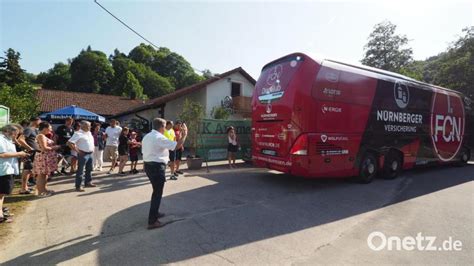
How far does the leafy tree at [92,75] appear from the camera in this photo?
4803 centimetres

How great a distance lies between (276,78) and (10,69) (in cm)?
3127

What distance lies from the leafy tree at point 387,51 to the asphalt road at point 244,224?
41816 millimetres

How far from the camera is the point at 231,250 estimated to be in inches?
157

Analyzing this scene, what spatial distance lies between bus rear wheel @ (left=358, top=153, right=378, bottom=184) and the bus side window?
2431 mm

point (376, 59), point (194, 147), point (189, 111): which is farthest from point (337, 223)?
point (376, 59)

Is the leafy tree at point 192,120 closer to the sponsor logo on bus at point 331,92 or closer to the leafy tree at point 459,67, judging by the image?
the sponsor logo on bus at point 331,92

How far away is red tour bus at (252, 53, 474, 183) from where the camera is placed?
723cm

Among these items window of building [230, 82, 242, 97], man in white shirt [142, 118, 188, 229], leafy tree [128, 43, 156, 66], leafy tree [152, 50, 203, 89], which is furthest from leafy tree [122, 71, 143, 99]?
man in white shirt [142, 118, 188, 229]

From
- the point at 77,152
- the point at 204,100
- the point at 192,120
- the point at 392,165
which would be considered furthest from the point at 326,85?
the point at 204,100

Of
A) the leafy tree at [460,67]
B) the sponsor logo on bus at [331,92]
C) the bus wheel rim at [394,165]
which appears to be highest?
the leafy tree at [460,67]

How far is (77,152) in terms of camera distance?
7.13m

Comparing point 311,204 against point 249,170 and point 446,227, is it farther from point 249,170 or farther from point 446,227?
point 249,170

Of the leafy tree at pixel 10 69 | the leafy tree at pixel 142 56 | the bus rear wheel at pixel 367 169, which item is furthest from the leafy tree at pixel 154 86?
the bus rear wheel at pixel 367 169

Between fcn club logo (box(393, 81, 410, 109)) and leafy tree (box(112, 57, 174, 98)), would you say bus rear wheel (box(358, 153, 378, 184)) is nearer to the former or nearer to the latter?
fcn club logo (box(393, 81, 410, 109))
